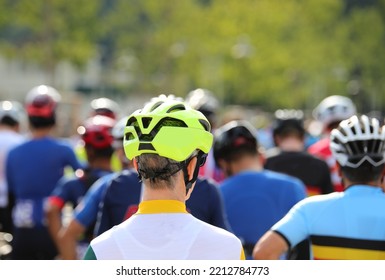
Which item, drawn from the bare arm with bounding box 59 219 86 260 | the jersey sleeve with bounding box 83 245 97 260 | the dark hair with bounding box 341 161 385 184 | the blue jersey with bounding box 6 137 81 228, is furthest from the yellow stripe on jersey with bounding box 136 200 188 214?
the blue jersey with bounding box 6 137 81 228

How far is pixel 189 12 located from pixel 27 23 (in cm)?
1152

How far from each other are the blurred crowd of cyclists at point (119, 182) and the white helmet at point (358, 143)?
48cm

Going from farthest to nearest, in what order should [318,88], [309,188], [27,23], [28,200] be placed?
[318,88] → [27,23] → [28,200] → [309,188]

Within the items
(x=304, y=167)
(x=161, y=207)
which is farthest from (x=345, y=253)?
(x=304, y=167)

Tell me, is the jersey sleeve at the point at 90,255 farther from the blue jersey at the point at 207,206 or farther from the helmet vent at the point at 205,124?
the blue jersey at the point at 207,206

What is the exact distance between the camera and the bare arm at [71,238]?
6508 millimetres

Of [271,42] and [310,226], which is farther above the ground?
[271,42]

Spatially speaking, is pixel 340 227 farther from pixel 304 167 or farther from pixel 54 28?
pixel 54 28

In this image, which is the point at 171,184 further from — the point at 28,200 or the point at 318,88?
the point at 318,88

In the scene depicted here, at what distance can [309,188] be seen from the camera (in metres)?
8.29

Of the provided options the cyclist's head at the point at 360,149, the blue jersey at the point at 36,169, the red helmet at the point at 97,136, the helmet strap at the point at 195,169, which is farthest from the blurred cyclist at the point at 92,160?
the helmet strap at the point at 195,169

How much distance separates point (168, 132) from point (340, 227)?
134 cm

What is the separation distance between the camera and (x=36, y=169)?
9102 mm
